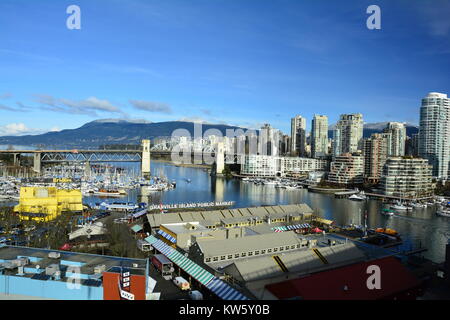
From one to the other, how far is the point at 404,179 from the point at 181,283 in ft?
41.8

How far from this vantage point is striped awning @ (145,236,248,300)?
3285 millimetres

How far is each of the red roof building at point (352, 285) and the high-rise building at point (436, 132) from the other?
18577mm

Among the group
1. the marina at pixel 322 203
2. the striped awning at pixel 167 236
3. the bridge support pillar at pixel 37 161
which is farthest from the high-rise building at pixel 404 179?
the bridge support pillar at pixel 37 161

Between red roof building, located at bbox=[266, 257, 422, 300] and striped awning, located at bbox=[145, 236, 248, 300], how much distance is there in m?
0.36

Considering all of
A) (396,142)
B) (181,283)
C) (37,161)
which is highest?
(396,142)

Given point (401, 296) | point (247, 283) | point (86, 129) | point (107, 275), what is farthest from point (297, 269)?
point (86, 129)

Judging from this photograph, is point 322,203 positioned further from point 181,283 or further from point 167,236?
point 181,283

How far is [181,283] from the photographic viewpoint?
12.7ft

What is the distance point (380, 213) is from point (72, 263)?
9553mm

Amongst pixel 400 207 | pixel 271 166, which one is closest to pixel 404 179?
pixel 400 207

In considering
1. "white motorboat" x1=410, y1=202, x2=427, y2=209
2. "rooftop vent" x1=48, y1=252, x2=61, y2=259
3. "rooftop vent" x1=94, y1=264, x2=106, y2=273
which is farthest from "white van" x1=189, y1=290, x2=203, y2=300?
"white motorboat" x1=410, y1=202, x2=427, y2=209

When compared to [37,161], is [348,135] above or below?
above

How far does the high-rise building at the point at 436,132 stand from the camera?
19828mm

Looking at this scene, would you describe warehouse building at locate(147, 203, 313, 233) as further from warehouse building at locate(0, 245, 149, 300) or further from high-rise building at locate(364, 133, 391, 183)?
high-rise building at locate(364, 133, 391, 183)
